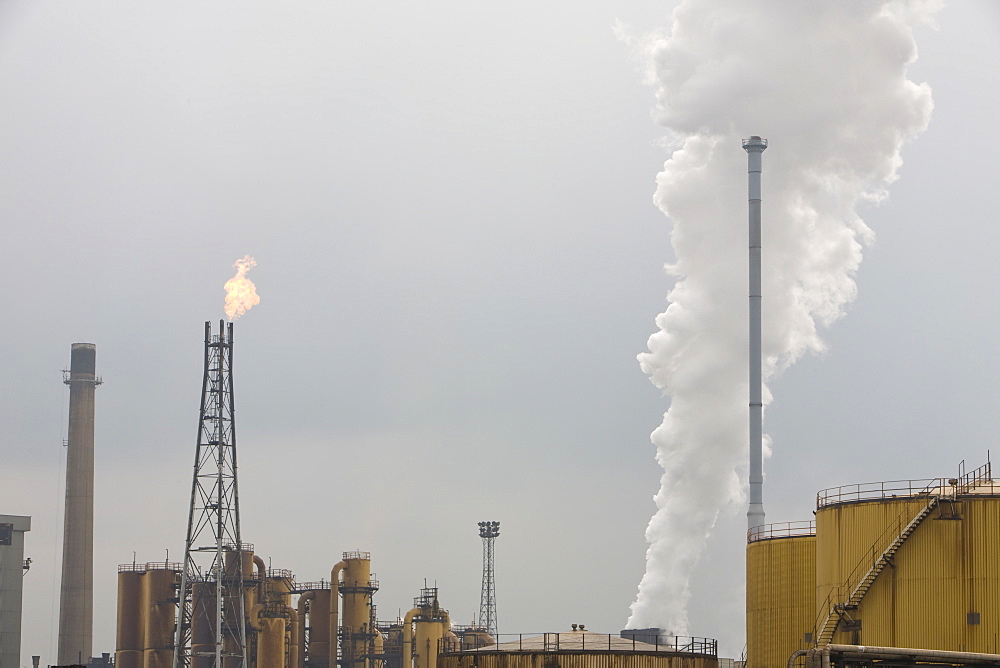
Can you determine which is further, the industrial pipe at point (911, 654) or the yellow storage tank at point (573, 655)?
the yellow storage tank at point (573, 655)

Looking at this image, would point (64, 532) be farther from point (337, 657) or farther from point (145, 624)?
point (337, 657)

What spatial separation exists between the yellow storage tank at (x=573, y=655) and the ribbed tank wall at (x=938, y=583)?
342 inches

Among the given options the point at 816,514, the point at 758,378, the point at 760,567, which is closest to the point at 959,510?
the point at 816,514

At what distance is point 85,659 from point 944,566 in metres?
71.1

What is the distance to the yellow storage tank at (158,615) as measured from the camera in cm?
8644

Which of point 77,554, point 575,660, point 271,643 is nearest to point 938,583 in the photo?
point 575,660

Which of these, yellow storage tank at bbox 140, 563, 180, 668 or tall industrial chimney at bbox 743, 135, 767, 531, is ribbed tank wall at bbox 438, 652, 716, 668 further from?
yellow storage tank at bbox 140, 563, 180, 668

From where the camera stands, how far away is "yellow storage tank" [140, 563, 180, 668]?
3403 inches

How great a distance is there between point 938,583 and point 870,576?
177cm

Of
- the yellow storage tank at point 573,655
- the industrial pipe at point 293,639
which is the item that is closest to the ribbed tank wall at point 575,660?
the yellow storage tank at point 573,655

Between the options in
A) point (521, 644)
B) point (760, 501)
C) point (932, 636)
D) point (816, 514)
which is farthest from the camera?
point (760, 501)

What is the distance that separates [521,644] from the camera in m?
50.6

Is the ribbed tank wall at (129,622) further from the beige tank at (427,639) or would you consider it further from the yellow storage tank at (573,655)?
the yellow storage tank at (573,655)

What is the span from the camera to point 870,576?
136 ft
